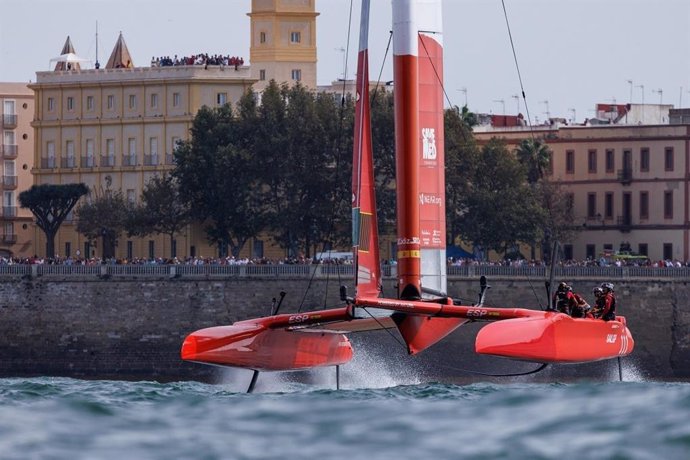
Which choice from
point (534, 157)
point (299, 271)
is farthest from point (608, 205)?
point (299, 271)

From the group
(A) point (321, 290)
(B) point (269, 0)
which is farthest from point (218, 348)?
(B) point (269, 0)

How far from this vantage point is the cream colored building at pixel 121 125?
247 feet

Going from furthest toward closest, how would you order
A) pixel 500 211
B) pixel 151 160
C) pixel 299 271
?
1. pixel 151 160
2. pixel 500 211
3. pixel 299 271

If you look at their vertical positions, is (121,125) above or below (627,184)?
above

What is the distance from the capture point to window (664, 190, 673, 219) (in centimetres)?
7156

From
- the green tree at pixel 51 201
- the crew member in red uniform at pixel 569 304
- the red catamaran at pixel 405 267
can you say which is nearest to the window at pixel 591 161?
the green tree at pixel 51 201

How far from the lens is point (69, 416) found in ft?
50.9

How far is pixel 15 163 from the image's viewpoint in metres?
84.6

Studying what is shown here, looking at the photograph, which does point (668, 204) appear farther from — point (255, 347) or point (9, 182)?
point (255, 347)

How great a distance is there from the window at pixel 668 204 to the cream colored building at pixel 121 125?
1665 centimetres

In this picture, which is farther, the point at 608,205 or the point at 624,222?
the point at 608,205

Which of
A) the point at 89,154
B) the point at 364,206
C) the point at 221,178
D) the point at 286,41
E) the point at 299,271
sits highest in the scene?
the point at 286,41

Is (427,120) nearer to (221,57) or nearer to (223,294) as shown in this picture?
(223,294)

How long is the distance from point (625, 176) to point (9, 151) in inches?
1105
